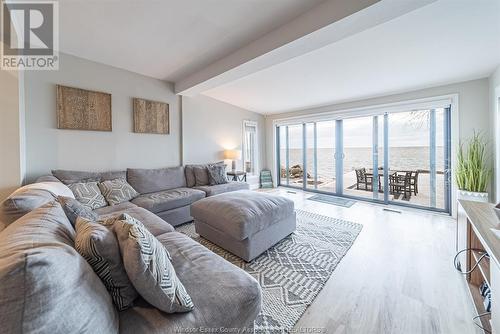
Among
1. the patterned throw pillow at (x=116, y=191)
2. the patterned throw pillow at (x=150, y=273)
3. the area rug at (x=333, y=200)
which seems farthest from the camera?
the area rug at (x=333, y=200)

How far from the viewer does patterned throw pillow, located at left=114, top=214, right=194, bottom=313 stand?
2.60ft

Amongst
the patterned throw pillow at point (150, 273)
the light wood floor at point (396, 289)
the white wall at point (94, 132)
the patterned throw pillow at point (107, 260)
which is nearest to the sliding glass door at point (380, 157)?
the light wood floor at point (396, 289)

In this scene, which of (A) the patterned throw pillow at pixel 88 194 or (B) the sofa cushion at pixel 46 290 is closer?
(B) the sofa cushion at pixel 46 290

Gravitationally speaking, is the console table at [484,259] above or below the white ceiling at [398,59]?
below

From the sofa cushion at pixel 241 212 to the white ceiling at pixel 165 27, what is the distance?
1953 millimetres

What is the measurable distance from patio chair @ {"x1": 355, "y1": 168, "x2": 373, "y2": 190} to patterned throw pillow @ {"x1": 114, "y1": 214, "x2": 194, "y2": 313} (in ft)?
15.0

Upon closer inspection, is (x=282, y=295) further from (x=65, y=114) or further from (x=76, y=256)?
(x=65, y=114)

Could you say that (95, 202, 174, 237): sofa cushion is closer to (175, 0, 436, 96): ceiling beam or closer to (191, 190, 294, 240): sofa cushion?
(191, 190, 294, 240): sofa cushion

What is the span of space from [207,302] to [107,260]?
1.57 ft

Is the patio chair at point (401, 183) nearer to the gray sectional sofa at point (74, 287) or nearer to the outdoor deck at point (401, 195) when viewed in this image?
the outdoor deck at point (401, 195)

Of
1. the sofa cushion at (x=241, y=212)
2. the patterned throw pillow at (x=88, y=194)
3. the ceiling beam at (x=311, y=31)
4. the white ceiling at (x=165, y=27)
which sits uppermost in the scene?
the white ceiling at (x=165, y=27)

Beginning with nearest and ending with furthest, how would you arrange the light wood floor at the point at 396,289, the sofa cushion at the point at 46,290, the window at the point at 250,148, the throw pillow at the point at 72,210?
the sofa cushion at the point at 46,290, the throw pillow at the point at 72,210, the light wood floor at the point at 396,289, the window at the point at 250,148

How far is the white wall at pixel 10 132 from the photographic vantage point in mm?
1971

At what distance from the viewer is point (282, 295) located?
163 cm
